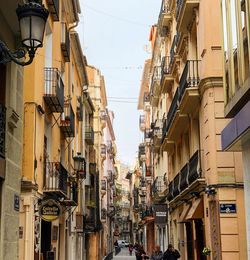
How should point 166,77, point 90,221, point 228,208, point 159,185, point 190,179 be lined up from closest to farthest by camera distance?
1. point 228,208
2. point 190,179
3. point 166,77
4. point 90,221
5. point 159,185

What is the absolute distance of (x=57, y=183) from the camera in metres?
18.5

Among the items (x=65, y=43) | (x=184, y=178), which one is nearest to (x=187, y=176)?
(x=184, y=178)

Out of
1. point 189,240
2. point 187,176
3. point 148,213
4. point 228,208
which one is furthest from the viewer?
point 148,213

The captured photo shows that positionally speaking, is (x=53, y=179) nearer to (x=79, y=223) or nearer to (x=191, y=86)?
(x=191, y=86)

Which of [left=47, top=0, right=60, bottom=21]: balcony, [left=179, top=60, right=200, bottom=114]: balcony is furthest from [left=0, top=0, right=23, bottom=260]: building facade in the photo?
[left=179, top=60, right=200, bottom=114]: balcony

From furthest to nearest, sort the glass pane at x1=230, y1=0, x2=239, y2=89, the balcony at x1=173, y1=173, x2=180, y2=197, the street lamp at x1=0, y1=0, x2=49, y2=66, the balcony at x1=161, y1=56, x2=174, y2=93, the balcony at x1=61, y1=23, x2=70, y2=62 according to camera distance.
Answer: the balcony at x1=161, y1=56, x2=174, y2=93 < the balcony at x1=173, y1=173, x2=180, y2=197 < the balcony at x1=61, y1=23, x2=70, y2=62 < the glass pane at x1=230, y1=0, x2=239, y2=89 < the street lamp at x1=0, y1=0, x2=49, y2=66

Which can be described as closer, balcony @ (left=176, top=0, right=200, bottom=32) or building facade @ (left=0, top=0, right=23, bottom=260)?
building facade @ (left=0, top=0, right=23, bottom=260)

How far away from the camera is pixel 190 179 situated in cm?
2003

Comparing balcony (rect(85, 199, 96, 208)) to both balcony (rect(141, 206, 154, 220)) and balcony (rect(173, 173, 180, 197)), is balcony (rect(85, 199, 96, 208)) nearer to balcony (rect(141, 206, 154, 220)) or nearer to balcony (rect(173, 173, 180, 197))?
balcony (rect(141, 206, 154, 220))

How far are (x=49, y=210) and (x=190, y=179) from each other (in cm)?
623

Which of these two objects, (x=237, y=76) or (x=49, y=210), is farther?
(x=49, y=210)

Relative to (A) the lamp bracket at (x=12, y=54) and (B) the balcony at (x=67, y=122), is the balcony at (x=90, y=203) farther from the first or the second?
(A) the lamp bracket at (x=12, y=54)

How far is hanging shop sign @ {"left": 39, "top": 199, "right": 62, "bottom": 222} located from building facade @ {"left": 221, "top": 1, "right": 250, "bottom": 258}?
508 centimetres

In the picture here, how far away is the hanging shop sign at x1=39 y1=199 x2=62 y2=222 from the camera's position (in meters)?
15.5
